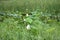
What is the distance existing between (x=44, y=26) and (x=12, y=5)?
1.57m

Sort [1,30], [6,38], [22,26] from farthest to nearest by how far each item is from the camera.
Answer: [22,26], [1,30], [6,38]

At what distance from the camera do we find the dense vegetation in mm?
3797

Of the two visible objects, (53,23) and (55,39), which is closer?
(55,39)

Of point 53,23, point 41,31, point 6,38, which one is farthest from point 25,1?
point 6,38

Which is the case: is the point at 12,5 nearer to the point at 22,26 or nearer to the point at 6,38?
the point at 22,26

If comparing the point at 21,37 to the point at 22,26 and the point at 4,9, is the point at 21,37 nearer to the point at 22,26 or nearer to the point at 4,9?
the point at 22,26

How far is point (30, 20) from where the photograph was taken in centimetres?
443

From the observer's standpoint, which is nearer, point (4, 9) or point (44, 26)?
point (44, 26)

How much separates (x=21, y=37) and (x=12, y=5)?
2.01 metres

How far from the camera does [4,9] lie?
5246mm

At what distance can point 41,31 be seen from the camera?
4.01 m

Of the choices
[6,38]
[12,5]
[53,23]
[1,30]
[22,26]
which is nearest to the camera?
[6,38]

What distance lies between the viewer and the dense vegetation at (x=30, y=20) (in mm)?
3797

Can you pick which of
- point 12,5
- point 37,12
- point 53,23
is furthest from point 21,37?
point 12,5
